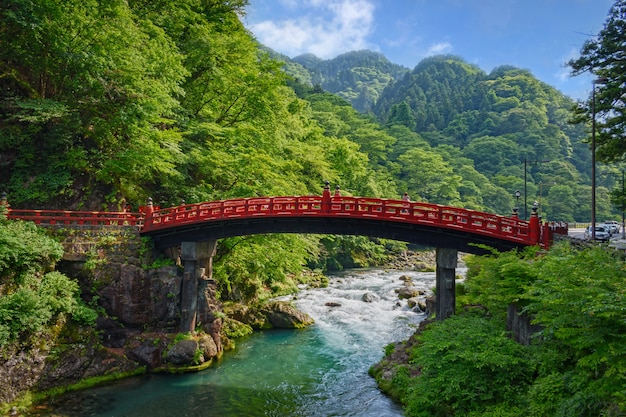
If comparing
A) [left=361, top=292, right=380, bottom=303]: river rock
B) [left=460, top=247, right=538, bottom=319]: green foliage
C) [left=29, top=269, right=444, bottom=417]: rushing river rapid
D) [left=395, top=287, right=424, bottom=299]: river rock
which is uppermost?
[left=460, top=247, right=538, bottom=319]: green foliage

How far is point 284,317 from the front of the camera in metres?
26.9

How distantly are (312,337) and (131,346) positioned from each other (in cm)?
1026

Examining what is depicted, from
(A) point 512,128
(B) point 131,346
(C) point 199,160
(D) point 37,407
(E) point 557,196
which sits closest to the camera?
(D) point 37,407

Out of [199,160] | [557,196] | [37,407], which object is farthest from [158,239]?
[557,196]

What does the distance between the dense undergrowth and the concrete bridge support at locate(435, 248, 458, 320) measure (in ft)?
11.0

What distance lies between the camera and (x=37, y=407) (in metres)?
15.4

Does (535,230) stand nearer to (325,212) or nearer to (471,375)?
(471,375)

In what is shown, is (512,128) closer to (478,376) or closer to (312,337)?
(312,337)

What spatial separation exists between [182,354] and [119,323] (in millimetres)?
3341

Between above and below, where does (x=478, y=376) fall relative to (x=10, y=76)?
below

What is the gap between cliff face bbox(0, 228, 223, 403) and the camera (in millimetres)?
16984

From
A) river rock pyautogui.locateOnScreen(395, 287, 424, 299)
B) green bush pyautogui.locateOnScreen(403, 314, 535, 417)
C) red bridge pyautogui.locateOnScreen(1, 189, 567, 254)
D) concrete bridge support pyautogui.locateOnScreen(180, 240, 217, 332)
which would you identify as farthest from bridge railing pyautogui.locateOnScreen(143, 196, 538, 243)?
river rock pyautogui.locateOnScreen(395, 287, 424, 299)

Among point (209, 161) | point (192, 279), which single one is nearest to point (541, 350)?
point (192, 279)

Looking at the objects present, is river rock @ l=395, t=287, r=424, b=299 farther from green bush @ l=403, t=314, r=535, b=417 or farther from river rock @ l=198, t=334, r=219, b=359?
green bush @ l=403, t=314, r=535, b=417
